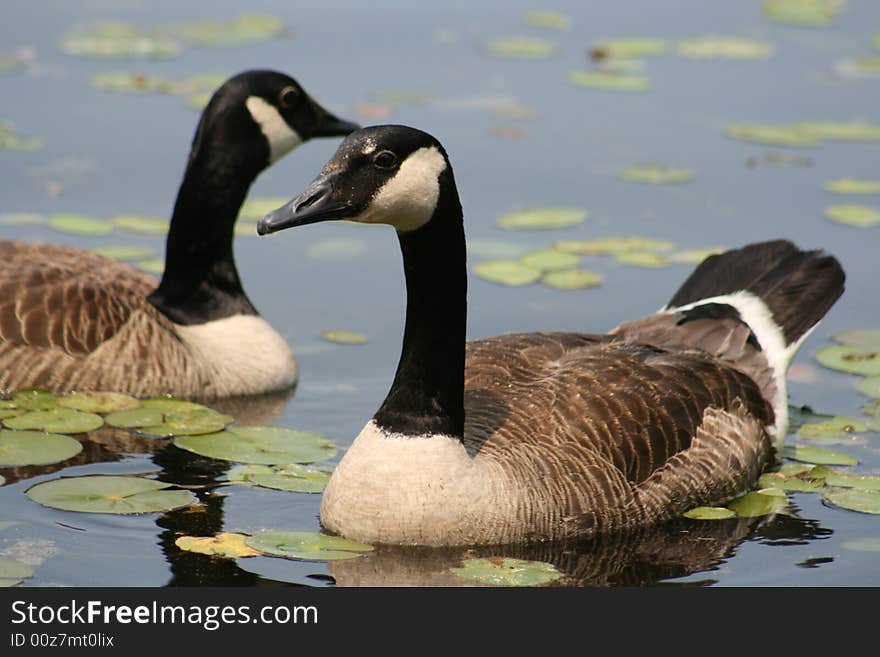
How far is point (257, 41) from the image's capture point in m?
20.5

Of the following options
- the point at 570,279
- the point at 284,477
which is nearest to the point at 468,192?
the point at 570,279

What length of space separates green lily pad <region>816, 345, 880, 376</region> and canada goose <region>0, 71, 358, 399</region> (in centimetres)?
430

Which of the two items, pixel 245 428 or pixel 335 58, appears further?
pixel 335 58

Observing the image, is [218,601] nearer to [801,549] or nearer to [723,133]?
[801,549]

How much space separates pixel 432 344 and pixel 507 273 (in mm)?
4991

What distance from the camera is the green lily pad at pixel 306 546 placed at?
10.1m

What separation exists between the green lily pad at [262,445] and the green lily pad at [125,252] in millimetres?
3374

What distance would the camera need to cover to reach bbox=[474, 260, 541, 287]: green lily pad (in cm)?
1503

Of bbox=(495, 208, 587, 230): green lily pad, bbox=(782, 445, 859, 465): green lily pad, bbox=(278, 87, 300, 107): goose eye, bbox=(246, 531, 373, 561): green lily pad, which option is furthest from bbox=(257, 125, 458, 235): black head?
bbox=(495, 208, 587, 230): green lily pad

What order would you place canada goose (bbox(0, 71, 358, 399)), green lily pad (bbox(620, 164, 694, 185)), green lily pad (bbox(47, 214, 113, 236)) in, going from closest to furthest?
canada goose (bbox(0, 71, 358, 399))
green lily pad (bbox(47, 214, 113, 236))
green lily pad (bbox(620, 164, 694, 185))

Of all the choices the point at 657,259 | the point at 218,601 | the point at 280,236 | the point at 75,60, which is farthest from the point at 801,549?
the point at 75,60

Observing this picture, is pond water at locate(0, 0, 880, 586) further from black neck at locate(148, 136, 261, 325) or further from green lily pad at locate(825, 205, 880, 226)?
black neck at locate(148, 136, 261, 325)

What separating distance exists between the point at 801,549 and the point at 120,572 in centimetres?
422

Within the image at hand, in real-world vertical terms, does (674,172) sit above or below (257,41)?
below
